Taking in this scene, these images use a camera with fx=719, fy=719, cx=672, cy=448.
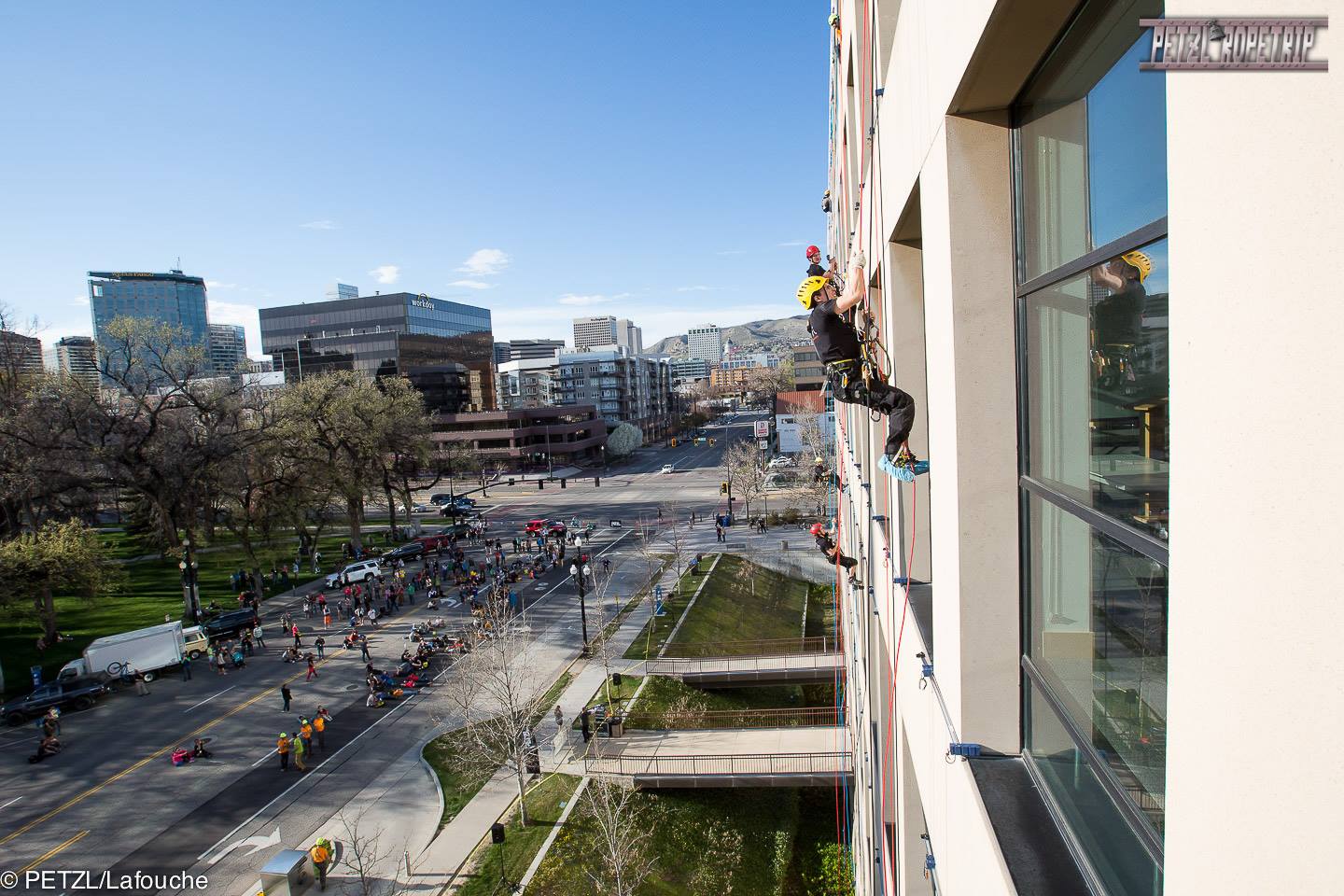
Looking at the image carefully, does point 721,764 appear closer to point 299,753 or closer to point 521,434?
point 299,753

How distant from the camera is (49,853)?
1532 centimetres

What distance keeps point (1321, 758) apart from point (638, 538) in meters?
44.7

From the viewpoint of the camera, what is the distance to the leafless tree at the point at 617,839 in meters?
14.4

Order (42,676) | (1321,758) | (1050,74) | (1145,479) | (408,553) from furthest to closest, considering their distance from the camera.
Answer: (408,553) → (42,676) → (1050,74) → (1145,479) → (1321,758)

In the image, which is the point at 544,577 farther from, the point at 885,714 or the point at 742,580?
the point at 885,714

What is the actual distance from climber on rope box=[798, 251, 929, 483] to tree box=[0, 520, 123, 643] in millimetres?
29375

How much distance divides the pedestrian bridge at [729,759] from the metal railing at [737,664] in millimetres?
3556

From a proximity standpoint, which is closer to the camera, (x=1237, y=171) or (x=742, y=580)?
(x=1237, y=171)

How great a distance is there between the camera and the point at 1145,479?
223 centimetres

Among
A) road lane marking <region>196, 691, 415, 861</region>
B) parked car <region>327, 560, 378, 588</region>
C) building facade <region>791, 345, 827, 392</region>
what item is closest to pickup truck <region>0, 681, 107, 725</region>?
road lane marking <region>196, 691, 415, 861</region>

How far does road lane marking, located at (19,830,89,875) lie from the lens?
14.8 m

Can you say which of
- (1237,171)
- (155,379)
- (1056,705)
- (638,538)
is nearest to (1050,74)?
(1237,171)

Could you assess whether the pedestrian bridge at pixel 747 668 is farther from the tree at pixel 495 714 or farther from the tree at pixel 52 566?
the tree at pixel 52 566

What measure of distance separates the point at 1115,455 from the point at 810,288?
2.93 meters
